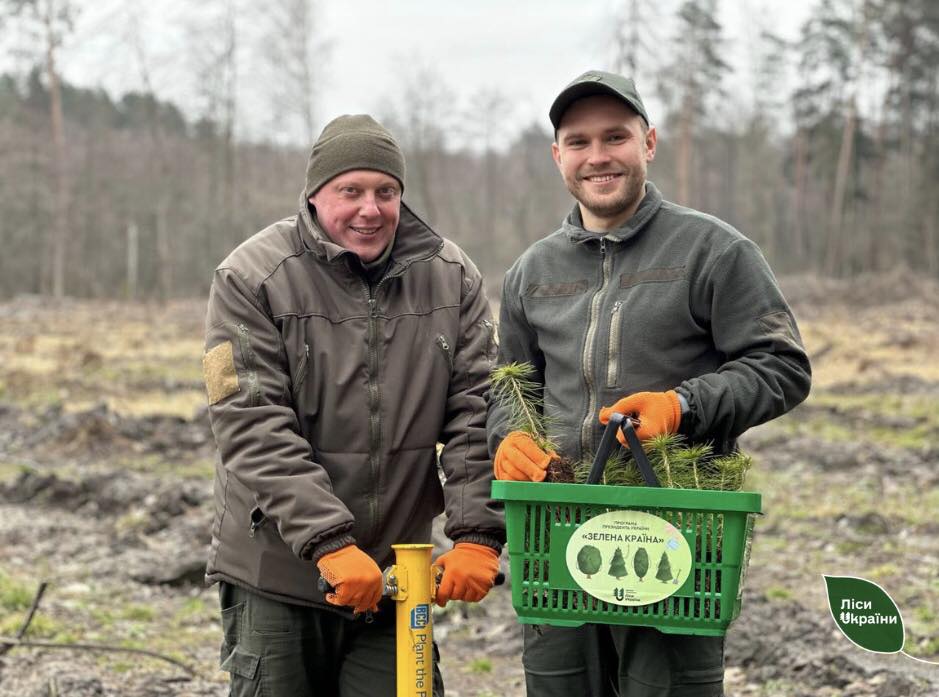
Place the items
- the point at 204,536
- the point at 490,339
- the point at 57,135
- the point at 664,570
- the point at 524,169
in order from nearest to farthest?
1. the point at 664,570
2. the point at 490,339
3. the point at 204,536
4. the point at 57,135
5. the point at 524,169

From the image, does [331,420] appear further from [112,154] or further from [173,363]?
[112,154]

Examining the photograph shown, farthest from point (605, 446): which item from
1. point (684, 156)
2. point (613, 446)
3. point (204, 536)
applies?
point (684, 156)

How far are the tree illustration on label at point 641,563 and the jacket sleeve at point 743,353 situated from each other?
0.35 m

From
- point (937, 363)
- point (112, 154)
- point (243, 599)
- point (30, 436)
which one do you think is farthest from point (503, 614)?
point (112, 154)

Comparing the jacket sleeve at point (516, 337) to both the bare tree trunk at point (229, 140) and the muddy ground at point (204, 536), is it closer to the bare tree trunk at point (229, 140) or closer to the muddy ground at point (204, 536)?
the muddy ground at point (204, 536)

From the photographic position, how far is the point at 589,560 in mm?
2660

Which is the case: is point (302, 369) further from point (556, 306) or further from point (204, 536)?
point (204, 536)

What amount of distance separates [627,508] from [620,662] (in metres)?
0.53

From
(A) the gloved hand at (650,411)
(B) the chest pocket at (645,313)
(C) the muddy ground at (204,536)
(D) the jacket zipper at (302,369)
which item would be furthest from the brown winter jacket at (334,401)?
(C) the muddy ground at (204,536)

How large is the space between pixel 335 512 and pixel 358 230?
83 cm

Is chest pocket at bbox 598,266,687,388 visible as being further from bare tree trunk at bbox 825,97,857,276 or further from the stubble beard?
bare tree trunk at bbox 825,97,857,276

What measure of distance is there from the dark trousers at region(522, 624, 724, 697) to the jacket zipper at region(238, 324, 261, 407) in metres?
0.99

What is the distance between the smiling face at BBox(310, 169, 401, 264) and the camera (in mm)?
3250

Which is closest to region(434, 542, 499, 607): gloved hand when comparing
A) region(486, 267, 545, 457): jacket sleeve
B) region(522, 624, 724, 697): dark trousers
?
region(522, 624, 724, 697): dark trousers
